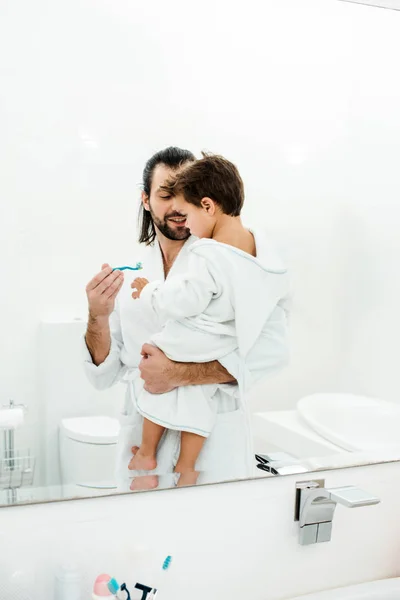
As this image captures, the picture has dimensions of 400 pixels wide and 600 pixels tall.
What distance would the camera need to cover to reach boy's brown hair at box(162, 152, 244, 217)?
1.25 meters

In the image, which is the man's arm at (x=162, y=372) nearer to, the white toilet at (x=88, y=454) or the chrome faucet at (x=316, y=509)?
the white toilet at (x=88, y=454)

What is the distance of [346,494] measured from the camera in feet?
4.33

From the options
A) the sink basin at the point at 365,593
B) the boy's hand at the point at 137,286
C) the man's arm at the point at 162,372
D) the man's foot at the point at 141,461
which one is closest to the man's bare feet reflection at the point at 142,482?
the man's foot at the point at 141,461

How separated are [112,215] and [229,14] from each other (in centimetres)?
49

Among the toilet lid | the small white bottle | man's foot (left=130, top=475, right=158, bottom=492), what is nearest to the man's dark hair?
the toilet lid

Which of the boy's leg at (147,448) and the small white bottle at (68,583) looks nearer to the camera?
the small white bottle at (68,583)

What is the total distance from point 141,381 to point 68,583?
38 cm

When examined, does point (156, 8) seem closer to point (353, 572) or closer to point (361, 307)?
point (361, 307)

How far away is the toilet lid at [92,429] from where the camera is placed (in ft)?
3.95

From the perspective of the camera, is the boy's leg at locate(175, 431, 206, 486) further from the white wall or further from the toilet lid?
the toilet lid

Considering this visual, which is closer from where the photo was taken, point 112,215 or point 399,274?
point 112,215

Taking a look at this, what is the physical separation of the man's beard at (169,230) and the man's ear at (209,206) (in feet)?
0.18

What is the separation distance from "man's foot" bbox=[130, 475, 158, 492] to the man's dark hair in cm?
46

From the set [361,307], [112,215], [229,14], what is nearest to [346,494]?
[361,307]
